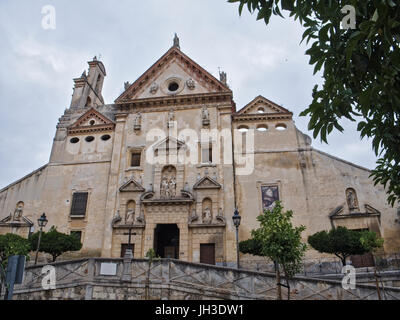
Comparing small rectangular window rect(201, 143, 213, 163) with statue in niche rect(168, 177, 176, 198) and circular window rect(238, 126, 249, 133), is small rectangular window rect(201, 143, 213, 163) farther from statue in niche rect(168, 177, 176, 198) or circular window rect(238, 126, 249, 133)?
circular window rect(238, 126, 249, 133)

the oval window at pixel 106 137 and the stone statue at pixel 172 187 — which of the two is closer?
the stone statue at pixel 172 187

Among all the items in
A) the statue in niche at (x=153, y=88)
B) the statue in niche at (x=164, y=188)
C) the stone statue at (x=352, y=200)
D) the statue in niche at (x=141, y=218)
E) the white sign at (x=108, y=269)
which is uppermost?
the statue in niche at (x=153, y=88)

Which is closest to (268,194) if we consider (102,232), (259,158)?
(259,158)

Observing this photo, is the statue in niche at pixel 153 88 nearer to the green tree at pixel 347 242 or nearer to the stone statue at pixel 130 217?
the stone statue at pixel 130 217

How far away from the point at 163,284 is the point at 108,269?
2736 mm

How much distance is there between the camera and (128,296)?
14.8 meters

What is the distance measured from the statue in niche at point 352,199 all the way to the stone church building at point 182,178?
9 cm

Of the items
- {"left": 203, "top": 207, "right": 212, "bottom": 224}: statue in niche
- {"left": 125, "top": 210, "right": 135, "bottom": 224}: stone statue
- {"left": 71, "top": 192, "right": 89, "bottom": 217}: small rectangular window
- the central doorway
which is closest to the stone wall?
{"left": 203, "top": 207, "right": 212, "bottom": 224}: statue in niche

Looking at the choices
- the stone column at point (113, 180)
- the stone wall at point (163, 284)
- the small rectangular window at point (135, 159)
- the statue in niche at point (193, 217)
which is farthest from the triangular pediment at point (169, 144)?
the stone wall at point (163, 284)

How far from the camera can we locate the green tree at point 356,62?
11.3ft

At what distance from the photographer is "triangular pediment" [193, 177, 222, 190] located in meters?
25.0

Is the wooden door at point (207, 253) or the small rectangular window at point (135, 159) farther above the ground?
the small rectangular window at point (135, 159)

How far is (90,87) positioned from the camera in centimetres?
3569

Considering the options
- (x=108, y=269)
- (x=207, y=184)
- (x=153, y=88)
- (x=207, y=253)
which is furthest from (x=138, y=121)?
(x=108, y=269)
